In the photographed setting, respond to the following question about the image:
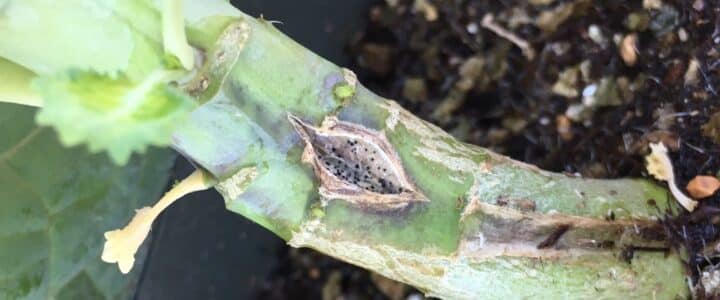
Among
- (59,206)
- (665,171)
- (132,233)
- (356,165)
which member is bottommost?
Answer: (59,206)

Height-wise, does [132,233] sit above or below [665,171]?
below

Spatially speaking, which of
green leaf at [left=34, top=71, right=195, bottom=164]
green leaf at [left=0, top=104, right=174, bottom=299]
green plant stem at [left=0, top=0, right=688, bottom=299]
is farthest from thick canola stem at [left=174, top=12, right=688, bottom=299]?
green leaf at [left=0, top=104, right=174, bottom=299]

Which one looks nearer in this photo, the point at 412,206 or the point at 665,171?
the point at 412,206

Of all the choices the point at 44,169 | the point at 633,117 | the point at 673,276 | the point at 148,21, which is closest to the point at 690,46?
the point at 633,117

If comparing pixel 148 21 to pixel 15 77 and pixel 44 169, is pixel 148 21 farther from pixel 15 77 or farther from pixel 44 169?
pixel 44 169

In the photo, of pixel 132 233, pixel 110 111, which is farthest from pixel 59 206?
pixel 110 111

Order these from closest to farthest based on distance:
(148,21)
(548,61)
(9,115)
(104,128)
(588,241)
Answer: (104,128) < (148,21) < (588,241) < (9,115) < (548,61)

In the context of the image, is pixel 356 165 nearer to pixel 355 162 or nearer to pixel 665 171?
pixel 355 162
